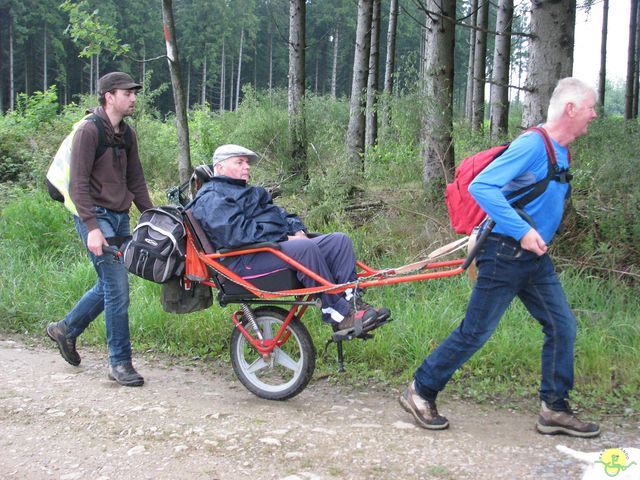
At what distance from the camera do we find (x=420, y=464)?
12.1 ft

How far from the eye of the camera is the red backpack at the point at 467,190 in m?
3.66

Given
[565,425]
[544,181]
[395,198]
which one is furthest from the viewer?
[395,198]

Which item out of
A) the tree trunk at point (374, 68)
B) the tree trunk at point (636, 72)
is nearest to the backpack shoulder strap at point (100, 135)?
the tree trunk at point (374, 68)

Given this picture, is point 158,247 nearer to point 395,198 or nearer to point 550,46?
point 395,198

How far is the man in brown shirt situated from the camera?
4.86 meters

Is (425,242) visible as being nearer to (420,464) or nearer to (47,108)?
(420,464)

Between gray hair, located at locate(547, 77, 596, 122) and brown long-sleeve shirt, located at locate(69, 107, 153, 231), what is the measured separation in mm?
3302

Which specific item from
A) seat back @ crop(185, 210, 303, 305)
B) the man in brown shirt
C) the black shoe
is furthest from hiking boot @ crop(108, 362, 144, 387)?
the black shoe

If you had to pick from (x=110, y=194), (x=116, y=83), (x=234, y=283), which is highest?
(x=116, y=83)

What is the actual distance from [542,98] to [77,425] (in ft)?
17.7

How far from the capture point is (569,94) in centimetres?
367

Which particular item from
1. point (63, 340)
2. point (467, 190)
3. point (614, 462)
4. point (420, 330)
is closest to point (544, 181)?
point (467, 190)

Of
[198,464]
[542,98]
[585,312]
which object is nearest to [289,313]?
[198,464]

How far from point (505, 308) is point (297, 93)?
7.58 metres
